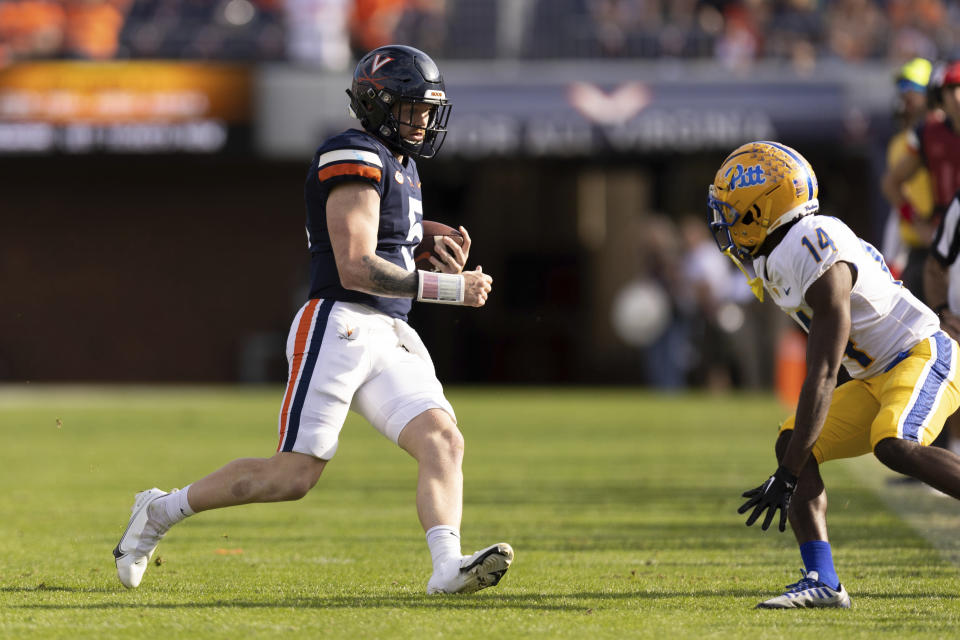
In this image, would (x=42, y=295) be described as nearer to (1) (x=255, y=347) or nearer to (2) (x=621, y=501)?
(1) (x=255, y=347)

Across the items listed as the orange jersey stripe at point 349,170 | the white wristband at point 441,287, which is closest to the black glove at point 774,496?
the white wristband at point 441,287

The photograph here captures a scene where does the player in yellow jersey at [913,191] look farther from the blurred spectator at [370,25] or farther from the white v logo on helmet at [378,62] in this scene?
the blurred spectator at [370,25]

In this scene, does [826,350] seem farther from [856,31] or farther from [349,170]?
[856,31]

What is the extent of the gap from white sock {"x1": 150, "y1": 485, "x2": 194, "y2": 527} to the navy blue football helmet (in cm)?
136

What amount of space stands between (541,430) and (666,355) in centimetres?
507

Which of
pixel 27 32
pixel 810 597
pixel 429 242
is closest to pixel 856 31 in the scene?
pixel 27 32

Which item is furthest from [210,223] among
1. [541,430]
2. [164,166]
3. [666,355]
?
[541,430]

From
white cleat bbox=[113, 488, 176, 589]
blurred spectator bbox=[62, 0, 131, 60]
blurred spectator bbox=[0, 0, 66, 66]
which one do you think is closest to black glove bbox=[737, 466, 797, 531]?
white cleat bbox=[113, 488, 176, 589]

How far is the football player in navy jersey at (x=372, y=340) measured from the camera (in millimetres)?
4652

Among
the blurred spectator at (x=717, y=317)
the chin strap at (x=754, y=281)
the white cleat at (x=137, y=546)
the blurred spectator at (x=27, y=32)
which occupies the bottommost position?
the blurred spectator at (x=717, y=317)

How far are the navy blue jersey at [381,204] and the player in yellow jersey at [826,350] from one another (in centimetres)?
102

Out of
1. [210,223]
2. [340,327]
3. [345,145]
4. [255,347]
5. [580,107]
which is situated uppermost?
[345,145]

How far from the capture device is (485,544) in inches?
239

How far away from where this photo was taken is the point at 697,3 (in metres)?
20.6
